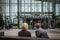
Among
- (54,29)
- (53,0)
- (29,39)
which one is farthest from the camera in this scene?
(53,0)

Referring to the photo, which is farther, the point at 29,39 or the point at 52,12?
the point at 52,12

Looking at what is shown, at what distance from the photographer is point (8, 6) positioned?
575 inches

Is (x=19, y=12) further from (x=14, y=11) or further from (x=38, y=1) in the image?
(x=38, y=1)

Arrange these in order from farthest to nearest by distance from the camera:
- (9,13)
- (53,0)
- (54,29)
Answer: (9,13) → (53,0) → (54,29)

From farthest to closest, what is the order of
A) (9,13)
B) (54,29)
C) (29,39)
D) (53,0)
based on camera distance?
(9,13) < (53,0) < (54,29) < (29,39)

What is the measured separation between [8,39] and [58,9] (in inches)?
448

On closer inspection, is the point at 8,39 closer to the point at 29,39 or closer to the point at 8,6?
the point at 29,39

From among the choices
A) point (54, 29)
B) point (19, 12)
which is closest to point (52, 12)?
point (19, 12)

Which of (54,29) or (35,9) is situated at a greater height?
(35,9)

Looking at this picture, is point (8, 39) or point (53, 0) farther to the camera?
point (53, 0)

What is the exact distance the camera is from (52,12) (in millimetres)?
13844

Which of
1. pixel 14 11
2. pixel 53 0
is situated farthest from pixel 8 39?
pixel 14 11

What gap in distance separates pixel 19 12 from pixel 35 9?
1.25 meters

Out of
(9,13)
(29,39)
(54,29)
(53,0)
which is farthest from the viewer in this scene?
(9,13)
